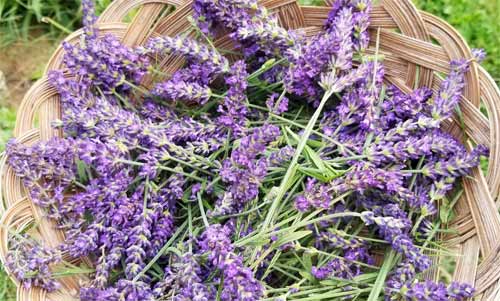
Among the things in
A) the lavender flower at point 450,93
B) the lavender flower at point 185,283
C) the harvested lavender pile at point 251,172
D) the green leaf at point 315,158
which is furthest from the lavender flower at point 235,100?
the lavender flower at point 450,93

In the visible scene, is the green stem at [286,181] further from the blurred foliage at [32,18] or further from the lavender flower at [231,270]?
the blurred foliage at [32,18]

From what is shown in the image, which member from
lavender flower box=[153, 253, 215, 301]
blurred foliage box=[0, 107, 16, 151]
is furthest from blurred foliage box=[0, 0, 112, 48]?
lavender flower box=[153, 253, 215, 301]

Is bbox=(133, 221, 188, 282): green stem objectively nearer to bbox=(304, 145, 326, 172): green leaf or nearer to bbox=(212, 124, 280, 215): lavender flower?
bbox=(212, 124, 280, 215): lavender flower

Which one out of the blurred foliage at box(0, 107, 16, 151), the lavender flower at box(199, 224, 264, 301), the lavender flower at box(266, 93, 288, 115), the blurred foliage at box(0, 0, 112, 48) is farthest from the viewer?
the blurred foliage at box(0, 0, 112, 48)

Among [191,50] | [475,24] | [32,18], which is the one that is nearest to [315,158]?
[191,50]

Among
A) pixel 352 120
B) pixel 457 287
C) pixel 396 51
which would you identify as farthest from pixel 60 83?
pixel 457 287

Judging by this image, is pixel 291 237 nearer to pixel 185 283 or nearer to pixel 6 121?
pixel 185 283
